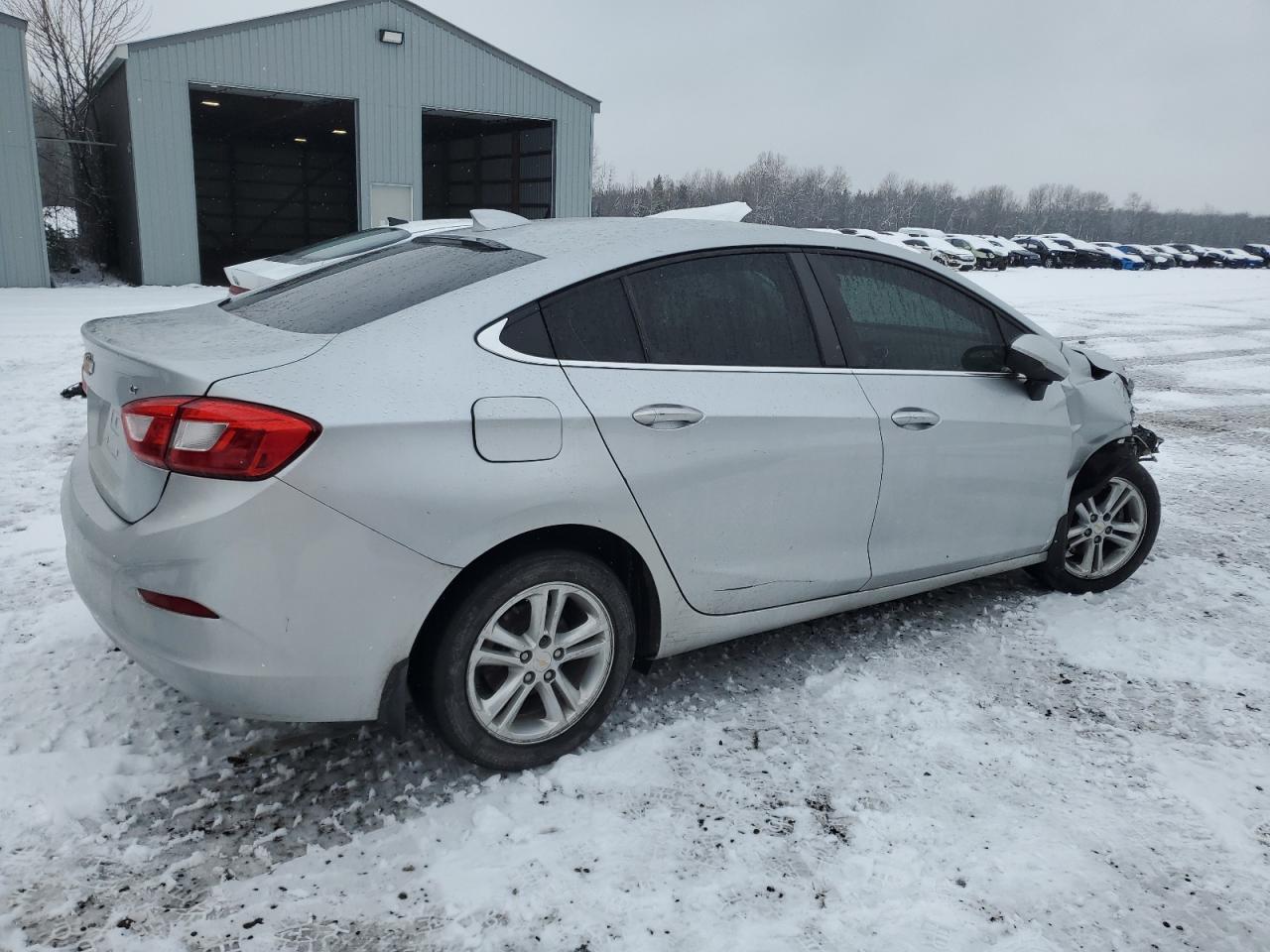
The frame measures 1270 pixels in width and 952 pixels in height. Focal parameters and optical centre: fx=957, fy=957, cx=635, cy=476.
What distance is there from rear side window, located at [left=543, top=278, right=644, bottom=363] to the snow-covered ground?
1241 mm

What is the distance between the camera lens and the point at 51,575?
4.20 m

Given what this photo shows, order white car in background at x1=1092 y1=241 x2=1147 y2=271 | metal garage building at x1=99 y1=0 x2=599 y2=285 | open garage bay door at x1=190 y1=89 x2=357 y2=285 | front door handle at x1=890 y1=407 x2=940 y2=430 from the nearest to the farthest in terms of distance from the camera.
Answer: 1. front door handle at x1=890 y1=407 x2=940 y2=430
2. metal garage building at x1=99 y1=0 x2=599 y2=285
3. open garage bay door at x1=190 y1=89 x2=357 y2=285
4. white car in background at x1=1092 y1=241 x2=1147 y2=271

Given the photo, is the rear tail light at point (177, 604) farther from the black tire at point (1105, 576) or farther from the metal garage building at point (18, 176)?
the metal garage building at point (18, 176)

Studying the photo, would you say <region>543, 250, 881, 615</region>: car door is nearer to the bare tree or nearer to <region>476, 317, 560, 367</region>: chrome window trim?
<region>476, 317, 560, 367</region>: chrome window trim

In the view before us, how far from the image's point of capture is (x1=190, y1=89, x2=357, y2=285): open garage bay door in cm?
2925

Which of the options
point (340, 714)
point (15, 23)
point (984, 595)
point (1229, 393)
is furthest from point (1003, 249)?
point (340, 714)

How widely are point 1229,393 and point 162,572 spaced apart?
449 inches

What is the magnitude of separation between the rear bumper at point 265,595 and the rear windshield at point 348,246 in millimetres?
6360

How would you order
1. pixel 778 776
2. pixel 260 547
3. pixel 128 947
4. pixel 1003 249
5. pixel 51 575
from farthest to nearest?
pixel 1003 249, pixel 51 575, pixel 778 776, pixel 260 547, pixel 128 947

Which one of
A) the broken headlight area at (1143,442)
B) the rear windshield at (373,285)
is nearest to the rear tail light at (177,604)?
the rear windshield at (373,285)

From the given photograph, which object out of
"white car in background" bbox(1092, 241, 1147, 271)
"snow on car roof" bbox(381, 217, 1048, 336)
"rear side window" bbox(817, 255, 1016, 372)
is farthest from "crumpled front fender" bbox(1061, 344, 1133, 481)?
"white car in background" bbox(1092, 241, 1147, 271)

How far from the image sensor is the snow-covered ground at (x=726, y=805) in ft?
7.53

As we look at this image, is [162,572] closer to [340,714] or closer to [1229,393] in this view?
[340,714]

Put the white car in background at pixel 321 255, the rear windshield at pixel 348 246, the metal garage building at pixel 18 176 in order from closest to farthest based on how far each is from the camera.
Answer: the white car in background at pixel 321 255, the rear windshield at pixel 348 246, the metal garage building at pixel 18 176
